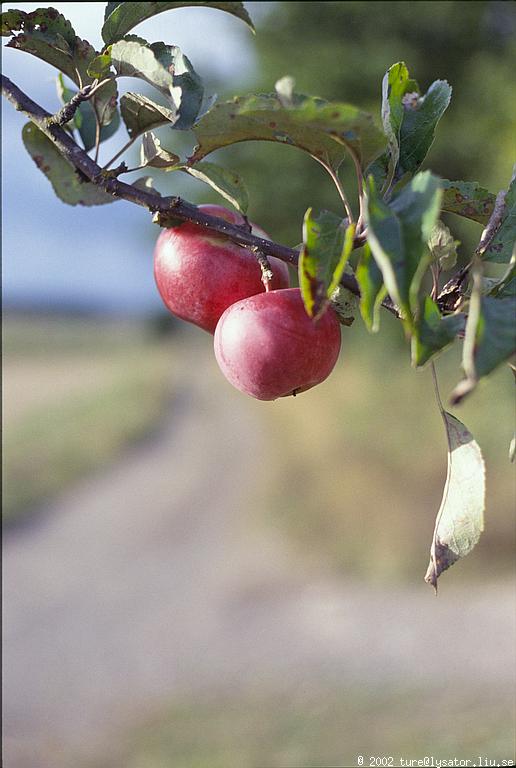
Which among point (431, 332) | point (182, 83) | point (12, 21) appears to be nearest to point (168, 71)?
point (182, 83)

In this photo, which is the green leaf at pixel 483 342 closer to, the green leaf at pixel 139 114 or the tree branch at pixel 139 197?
the tree branch at pixel 139 197

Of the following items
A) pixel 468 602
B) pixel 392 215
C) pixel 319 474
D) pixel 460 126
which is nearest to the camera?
pixel 392 215

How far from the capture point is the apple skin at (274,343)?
462mm

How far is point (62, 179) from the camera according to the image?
64cm

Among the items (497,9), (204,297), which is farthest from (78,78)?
(497,9)

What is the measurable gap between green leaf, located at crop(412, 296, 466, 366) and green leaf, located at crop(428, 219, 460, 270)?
15 centimetres

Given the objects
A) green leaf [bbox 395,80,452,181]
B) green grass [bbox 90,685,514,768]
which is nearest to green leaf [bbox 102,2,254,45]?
green leaf [bbox 395,80,452,181]

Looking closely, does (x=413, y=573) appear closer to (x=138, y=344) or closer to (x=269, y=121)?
(x=269, y=121)

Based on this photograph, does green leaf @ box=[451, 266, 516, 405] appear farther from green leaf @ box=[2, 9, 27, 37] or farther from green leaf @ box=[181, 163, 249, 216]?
green leaf @ box=[2, 9, 27, 37]

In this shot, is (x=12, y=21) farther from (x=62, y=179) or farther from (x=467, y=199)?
(x=467, y=199)

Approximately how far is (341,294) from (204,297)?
115 mm

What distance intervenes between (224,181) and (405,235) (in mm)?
208

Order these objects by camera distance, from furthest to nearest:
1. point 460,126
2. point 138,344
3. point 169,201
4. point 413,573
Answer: point 138,344 < point 460,126 < point 413,573 < point 169,201

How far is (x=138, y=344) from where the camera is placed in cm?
1334
